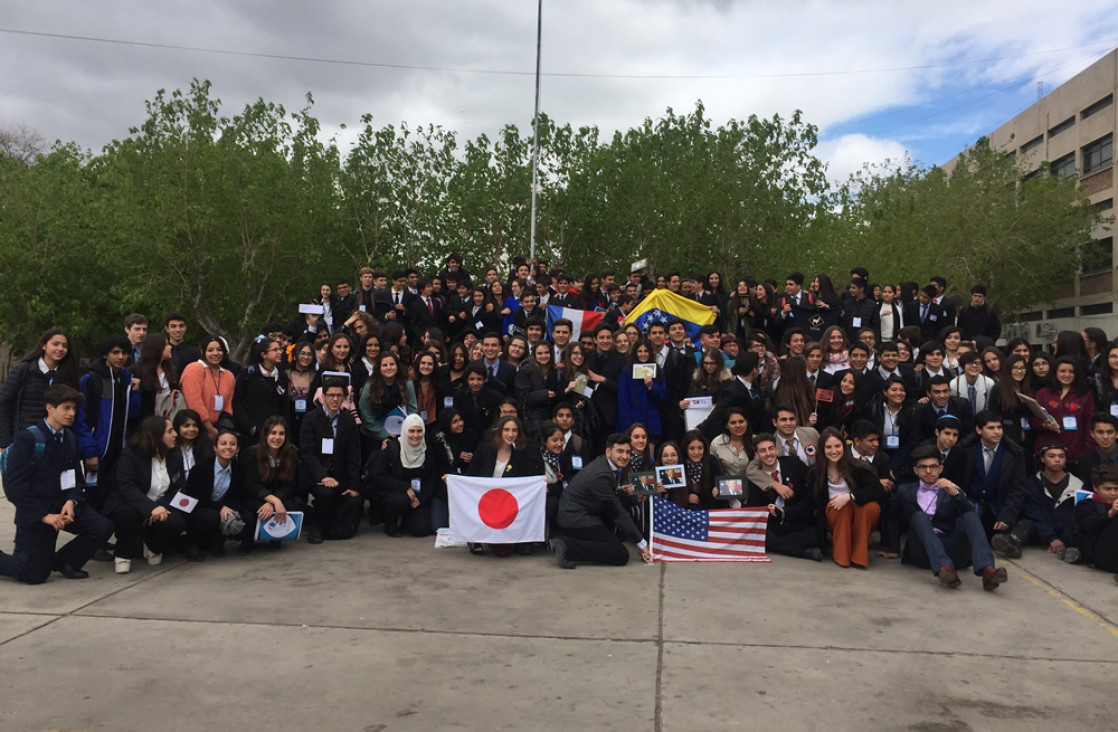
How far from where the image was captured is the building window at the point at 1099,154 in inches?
1556

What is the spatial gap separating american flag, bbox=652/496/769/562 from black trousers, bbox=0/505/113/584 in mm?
4600

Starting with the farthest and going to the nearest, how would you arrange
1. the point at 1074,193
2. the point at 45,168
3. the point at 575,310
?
the point at 1074,193 → the point at 45,168 → the point at 575,310

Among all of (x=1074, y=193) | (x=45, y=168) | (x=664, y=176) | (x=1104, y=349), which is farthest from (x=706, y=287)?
(x=1074, y=193)

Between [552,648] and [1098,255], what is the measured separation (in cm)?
4481

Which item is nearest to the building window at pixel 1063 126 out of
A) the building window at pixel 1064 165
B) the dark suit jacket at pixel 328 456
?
the building window at pixel 1064 165

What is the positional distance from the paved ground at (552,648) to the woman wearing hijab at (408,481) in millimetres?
1134

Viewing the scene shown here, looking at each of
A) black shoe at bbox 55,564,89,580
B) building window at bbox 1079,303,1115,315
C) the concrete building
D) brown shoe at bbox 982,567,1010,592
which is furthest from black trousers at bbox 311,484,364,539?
building window at bbox 1079,303,1115,315

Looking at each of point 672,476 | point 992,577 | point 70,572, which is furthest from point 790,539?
point 70,572

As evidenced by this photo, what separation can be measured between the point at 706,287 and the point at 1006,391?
4.58m

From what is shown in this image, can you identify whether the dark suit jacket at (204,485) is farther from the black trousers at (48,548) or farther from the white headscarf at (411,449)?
the white headscarf at (411,449)

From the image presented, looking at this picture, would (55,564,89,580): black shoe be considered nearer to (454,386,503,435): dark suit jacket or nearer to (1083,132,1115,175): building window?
(454,386,503,435): dark suit jacket

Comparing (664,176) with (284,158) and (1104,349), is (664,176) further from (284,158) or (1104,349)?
(1104,349)

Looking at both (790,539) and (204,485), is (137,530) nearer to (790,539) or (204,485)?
(204,485)

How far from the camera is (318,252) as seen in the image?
85.4 feet
